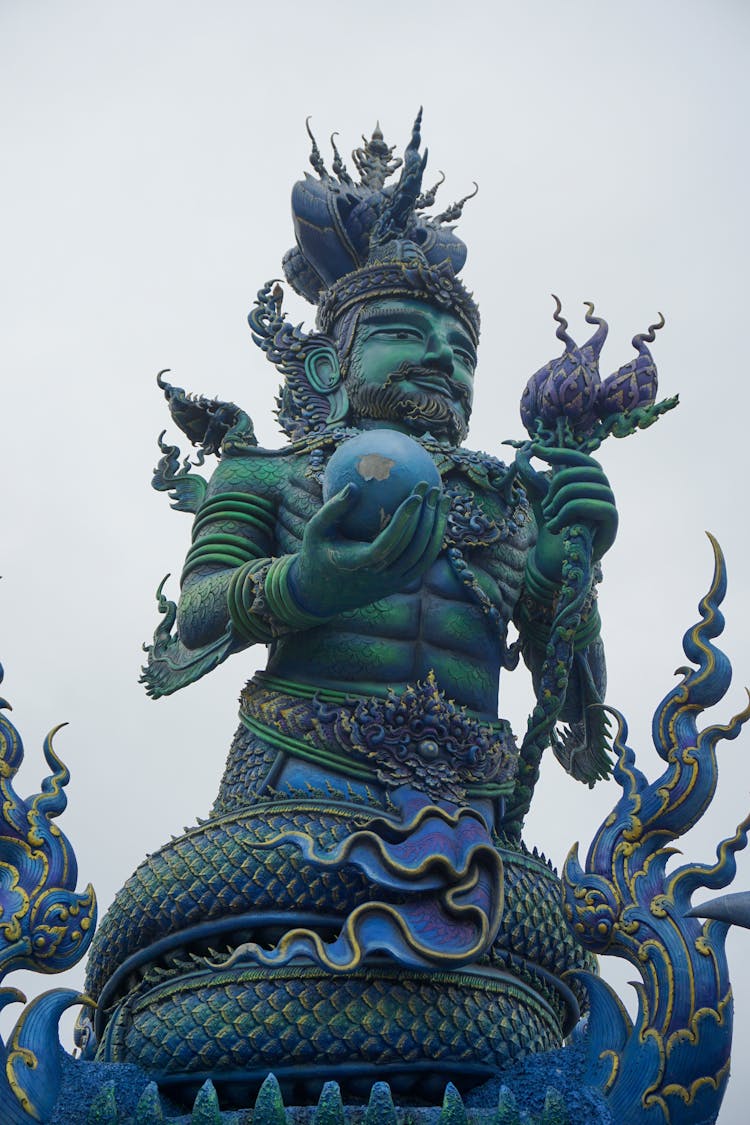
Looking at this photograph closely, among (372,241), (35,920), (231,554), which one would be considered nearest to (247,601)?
(231,554)

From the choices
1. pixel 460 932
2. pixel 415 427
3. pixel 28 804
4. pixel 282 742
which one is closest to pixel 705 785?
pixel 460 932

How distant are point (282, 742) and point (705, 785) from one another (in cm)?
176

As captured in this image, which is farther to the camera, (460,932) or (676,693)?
(676,693)

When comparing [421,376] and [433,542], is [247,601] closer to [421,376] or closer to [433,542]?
[433,542]

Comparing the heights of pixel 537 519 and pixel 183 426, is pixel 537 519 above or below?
below

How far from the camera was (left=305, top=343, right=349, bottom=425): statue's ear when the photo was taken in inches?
300

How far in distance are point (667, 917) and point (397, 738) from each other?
1.29 m

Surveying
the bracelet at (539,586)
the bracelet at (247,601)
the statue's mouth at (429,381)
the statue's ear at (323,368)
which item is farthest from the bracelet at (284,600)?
the statue's ear at (323,368)

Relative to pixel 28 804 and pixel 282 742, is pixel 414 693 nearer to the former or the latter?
pixel 282 742

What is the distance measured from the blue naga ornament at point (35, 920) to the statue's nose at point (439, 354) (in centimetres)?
253

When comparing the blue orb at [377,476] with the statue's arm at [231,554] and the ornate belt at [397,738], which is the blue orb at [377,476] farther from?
the ornate belt at [397,738]

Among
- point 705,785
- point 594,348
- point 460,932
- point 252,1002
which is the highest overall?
point 594,348

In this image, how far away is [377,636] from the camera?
672 centimetres

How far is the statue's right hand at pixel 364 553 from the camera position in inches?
226
